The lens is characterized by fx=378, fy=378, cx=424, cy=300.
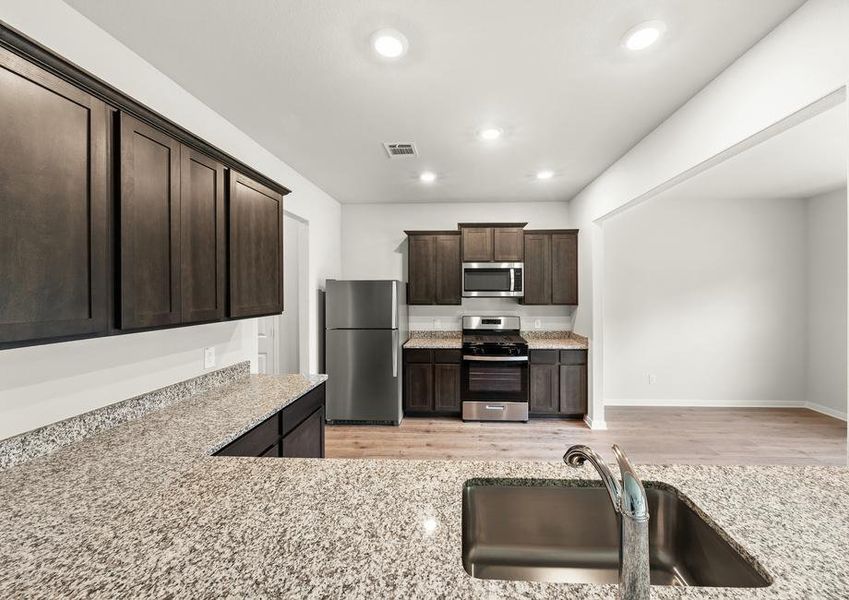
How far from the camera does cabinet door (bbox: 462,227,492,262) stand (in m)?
4.62

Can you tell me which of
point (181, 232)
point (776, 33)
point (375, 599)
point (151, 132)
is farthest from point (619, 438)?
point (151, 132)

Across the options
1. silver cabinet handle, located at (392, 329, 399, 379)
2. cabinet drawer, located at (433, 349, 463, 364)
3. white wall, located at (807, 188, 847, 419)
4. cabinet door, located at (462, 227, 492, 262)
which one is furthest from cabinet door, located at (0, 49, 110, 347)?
white wall, located at (807, 188, 847, 419)

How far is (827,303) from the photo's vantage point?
15.0 ft

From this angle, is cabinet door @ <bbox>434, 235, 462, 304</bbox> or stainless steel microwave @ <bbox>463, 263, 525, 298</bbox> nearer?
stainless steel microwave @ <bbox>463, 263, 525, 298</bbox>

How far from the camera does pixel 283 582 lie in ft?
2.37

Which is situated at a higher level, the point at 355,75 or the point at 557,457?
the point at 355,75

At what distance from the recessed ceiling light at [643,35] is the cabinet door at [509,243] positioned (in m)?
2.80

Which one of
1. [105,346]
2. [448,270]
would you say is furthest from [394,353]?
[105,346]

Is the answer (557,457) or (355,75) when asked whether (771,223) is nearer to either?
(557,457)

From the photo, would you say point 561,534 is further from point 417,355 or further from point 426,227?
point 426,227

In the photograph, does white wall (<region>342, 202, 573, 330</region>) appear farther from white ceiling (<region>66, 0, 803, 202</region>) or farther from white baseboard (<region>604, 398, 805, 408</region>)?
white ceiling (<region>66, 0, 803, 202</region>)

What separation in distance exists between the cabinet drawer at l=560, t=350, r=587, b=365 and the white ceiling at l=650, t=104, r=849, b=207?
2072 millimetres

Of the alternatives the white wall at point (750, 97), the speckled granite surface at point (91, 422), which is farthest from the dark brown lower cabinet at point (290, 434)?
the white wall at point (750, 97)

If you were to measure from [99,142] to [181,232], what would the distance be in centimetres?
48
